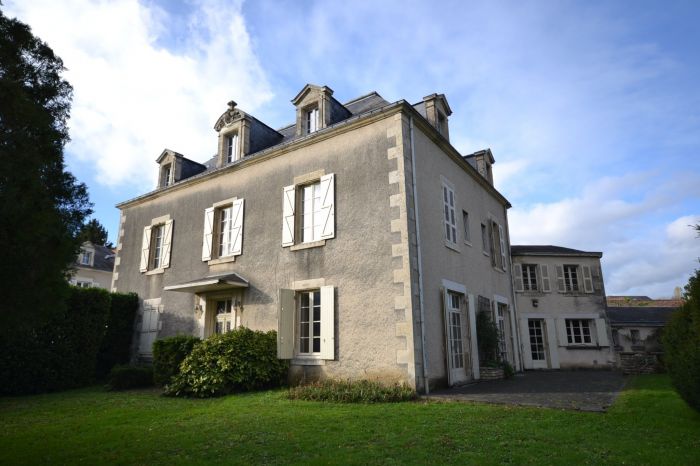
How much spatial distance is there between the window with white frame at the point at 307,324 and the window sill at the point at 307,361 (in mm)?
45

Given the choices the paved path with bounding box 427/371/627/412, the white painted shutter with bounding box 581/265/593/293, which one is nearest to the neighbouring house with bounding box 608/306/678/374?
the white painted shutter with bounding box 581/265/593/293

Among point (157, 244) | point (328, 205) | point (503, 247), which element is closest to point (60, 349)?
point (157, 244)

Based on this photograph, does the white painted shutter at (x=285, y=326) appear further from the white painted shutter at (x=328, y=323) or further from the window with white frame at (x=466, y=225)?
the window with white frame at (x=466, y=225)

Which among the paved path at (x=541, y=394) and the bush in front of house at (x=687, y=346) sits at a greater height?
the bush in front of house at (x=687, y=346)

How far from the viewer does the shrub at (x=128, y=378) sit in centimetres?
1020

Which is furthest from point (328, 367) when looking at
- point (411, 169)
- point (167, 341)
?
point (411, 169)

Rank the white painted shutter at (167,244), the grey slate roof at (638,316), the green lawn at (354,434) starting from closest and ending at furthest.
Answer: the green lawn at (354,434), the white painted shutter at (167,244), the grey slate roof at (638,316)

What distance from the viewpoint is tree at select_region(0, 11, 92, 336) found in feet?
11.6

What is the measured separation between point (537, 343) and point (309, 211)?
39.1 feet

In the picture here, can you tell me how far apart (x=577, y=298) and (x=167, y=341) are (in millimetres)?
15277

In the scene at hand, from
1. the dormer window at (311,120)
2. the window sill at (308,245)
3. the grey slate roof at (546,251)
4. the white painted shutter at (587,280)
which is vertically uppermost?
the dormer window at (311,120)

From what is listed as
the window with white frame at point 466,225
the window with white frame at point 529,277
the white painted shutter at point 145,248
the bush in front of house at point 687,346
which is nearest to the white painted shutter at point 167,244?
the white painted shutter at point 145,248

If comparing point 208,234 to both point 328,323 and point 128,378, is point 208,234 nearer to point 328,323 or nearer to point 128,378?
point 128,378

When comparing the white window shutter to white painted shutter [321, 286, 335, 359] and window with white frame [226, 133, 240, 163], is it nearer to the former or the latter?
white painted shutter [321, 286, 335, 359]
